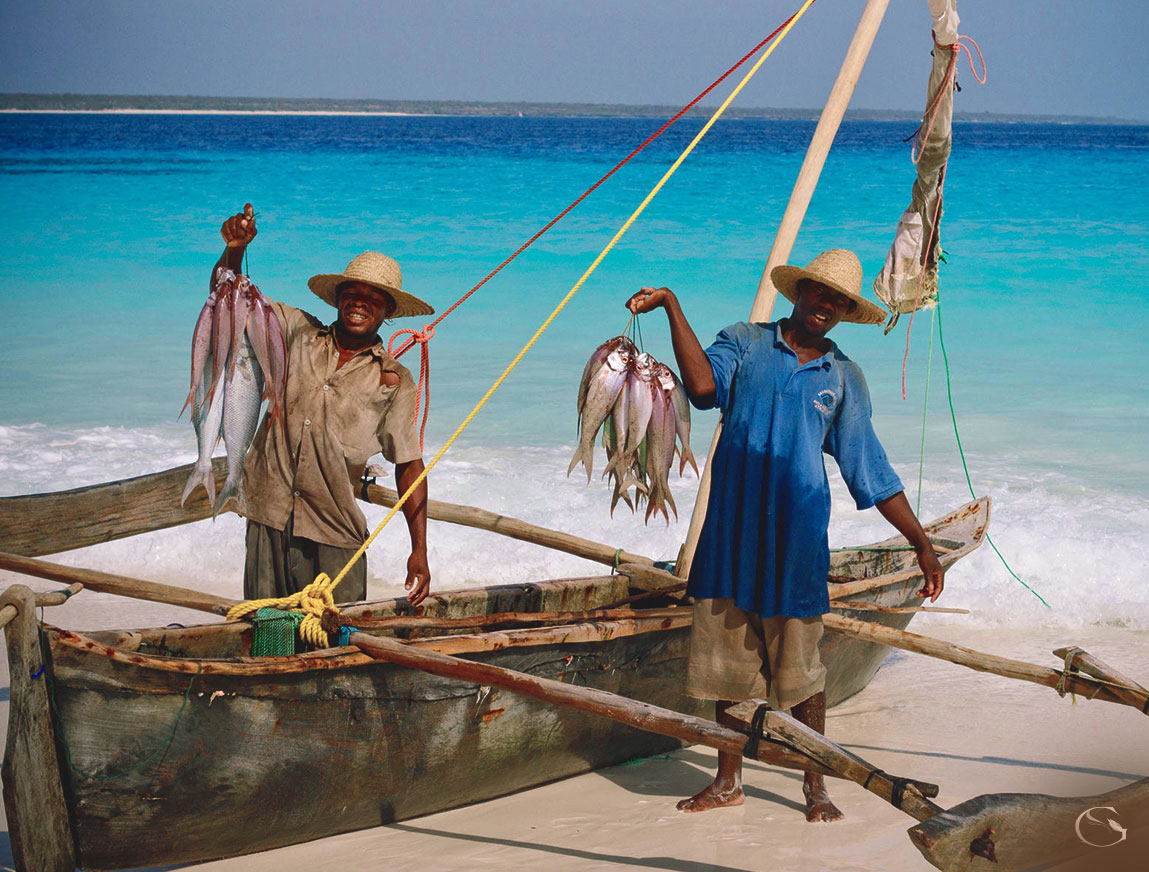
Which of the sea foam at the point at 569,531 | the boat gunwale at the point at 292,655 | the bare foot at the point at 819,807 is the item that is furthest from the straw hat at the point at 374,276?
the sea foam at the point at 569,531

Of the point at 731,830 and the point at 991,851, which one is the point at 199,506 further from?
the point at 991,851

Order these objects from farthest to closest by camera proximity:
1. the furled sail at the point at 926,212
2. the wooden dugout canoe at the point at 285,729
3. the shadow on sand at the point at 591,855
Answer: the furled sail at the point at 926,212
the shadow on sand at the point at 591,855
the wooden dugout canoe at the point at 285,729

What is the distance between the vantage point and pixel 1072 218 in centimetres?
2344

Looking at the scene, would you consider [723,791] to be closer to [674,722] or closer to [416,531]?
[674,722]

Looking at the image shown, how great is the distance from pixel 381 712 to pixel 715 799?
3.74 ft

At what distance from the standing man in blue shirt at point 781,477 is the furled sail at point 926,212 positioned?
43.5 inches

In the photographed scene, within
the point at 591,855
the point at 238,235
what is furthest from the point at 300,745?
the point at 238,235

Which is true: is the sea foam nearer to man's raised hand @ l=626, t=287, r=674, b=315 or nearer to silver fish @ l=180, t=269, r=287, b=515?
silver fish @ l=180, t=269, r=287, b=515

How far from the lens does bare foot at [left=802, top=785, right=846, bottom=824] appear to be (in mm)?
3773

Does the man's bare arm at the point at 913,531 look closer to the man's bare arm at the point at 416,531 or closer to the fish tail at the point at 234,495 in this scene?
the man's bare arm at the point at 416,531

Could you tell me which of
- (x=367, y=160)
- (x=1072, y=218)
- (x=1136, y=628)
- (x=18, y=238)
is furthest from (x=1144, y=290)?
(x=367, y=160)

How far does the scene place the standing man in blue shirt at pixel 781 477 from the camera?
343 centimetres

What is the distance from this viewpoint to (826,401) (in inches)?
136

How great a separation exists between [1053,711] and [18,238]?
74.4 ft
